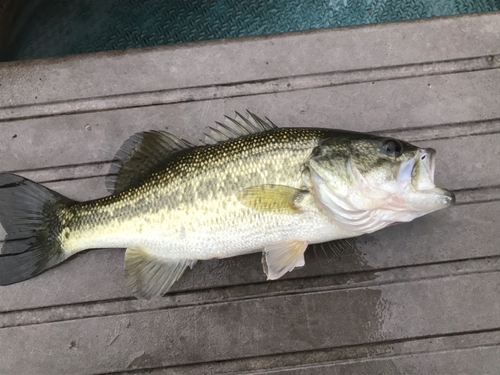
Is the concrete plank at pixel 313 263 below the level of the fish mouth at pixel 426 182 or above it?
below

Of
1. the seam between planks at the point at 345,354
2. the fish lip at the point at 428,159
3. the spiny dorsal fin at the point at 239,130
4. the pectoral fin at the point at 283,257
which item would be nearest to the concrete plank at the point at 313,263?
the pectoral fin at the point at 283,257

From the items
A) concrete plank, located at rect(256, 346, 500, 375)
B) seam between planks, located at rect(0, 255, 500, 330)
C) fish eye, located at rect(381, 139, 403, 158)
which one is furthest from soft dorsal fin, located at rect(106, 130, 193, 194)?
concrete plank, located at rect(256, 346, 500, 375)

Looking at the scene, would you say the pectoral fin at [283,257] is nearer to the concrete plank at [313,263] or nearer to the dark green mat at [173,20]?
the concrete plank at [313,263]

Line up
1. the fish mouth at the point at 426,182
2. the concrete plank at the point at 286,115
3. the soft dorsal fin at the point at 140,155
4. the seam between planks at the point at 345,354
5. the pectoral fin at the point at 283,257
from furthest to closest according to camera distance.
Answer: the concrete plank at the point at 286,115 → the seam between planks at the point at 345,354 → the soft dorsal fin at the point at 140,155 → the pectoral fin at the point at 283,257 → the fish mouth at the point at 426,182

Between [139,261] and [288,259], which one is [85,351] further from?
[288,259]

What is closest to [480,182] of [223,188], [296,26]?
[223,188]
